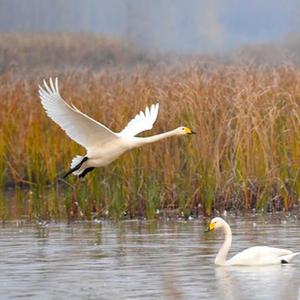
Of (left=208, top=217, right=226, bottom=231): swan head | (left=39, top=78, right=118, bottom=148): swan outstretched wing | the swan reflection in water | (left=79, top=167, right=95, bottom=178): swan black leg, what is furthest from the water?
(left=39, top=78, right=118, bottom=148): swan outstretched wing

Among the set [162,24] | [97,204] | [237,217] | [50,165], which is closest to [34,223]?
[97,204]

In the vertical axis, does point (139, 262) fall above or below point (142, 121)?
below

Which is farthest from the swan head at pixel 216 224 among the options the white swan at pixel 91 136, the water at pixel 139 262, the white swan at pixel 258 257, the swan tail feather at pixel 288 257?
the white swan at pixel 91 136

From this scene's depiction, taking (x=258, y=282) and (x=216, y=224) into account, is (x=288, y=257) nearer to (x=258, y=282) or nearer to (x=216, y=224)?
(x=258, y=282)

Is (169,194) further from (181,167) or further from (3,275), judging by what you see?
(3,275)

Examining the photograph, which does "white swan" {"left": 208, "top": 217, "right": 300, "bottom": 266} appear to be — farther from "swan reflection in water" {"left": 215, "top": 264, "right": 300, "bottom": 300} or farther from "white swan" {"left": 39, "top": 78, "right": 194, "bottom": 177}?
"white swan" {"left": 39, "top": 78, "right": 194, "bottom": 177}

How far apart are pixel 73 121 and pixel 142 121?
1302mm

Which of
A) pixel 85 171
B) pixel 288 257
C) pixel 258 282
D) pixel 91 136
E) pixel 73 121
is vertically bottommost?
pixel 258 282

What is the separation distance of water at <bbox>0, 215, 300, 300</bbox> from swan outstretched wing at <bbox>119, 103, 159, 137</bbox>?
1057 millimetres

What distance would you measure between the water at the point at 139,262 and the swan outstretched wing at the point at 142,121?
1057 mm

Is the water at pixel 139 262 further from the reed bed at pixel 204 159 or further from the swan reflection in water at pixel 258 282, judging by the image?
the reed bed at pixel 204 159

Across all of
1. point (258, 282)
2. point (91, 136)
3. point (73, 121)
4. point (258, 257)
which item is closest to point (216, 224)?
point (258, 257)

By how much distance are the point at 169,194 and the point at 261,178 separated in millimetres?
1026

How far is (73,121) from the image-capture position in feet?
54.1
